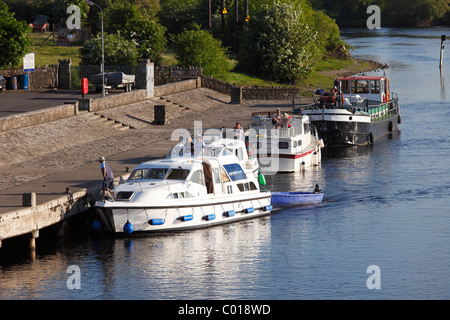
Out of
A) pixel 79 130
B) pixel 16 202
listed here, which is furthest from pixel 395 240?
pixel 79 130

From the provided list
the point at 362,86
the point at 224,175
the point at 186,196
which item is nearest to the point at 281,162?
the point at 224,175

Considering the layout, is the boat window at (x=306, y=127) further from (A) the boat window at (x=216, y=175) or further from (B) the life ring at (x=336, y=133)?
(A) the boat window at (x=216, y=175)

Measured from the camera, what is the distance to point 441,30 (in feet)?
641

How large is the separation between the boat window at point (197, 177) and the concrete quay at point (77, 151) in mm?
4549

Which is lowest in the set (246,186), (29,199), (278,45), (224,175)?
(246,186)

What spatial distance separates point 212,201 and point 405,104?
169 feet

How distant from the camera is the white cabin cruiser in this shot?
32.9 meters

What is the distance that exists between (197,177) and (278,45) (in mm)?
57770

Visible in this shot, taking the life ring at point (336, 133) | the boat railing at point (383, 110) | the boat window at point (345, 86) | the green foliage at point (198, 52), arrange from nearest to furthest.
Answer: the life ring at point (336, 133) → the boat railing at point (383, 110) → the boat window at point (345, 86) → the green foliage at point (198, 52)

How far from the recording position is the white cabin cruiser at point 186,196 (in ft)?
108

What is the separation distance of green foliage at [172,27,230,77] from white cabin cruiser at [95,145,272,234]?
46267 mm

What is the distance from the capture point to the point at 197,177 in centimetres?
3484

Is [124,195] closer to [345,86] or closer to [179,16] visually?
[345,86]

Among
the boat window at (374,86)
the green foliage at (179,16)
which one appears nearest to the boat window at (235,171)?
the boat window at (374,86)
